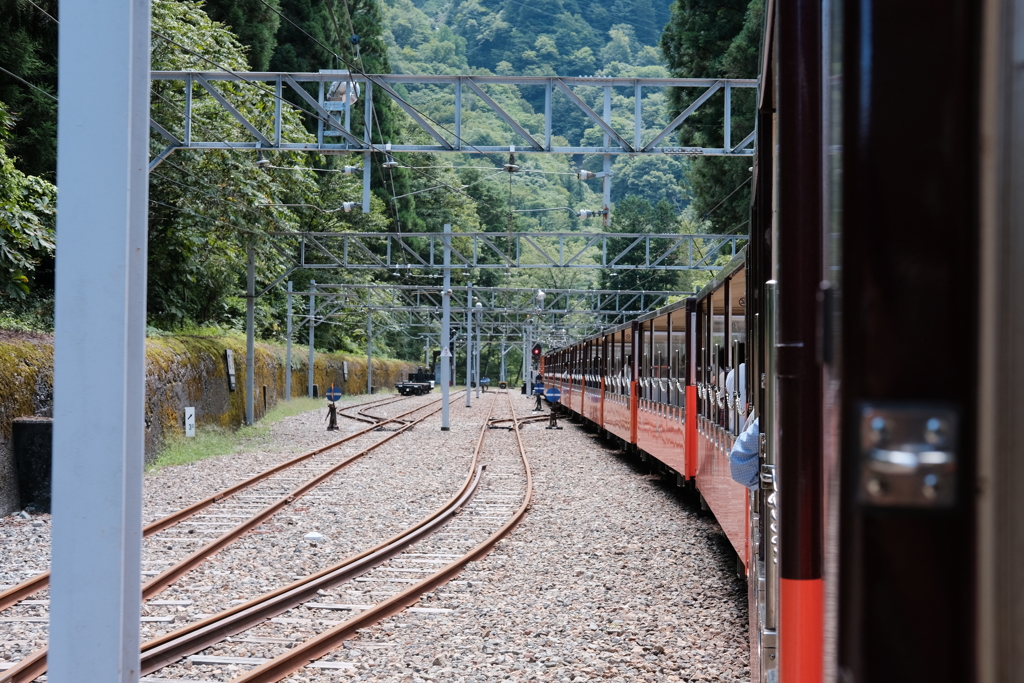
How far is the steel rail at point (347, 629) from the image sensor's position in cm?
514

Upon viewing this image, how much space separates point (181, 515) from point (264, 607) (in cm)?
431

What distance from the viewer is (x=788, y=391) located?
200 cm

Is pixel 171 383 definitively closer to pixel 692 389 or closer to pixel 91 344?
pixel 692 389

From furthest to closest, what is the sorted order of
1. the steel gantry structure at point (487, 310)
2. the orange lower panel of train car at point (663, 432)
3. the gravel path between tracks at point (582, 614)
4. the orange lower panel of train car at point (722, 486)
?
the steel gantry structure at point (487, 310)
the orange lower panel of train car at point (663, 432)
the orange lower panel of train car at point (722, 486)
the gravel path between tracks at point (582, 614)

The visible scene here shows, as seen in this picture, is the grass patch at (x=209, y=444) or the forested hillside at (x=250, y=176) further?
the forested hillside at (x=250, y=176)

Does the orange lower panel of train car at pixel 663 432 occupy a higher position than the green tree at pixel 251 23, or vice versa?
the green tree at pixel 251 23

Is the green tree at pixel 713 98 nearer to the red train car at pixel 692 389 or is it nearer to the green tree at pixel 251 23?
the red train car at pixel 692 389

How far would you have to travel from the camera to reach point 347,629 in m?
6.10

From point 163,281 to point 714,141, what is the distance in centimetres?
1398

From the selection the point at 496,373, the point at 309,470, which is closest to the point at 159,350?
the point at 309,470

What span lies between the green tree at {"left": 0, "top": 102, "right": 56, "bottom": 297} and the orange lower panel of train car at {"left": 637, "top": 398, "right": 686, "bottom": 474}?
8264mm

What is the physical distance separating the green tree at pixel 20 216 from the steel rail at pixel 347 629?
7.68 meters

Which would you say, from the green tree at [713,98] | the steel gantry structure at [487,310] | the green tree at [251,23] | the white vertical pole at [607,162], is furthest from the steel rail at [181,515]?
the green tree at [251,23]

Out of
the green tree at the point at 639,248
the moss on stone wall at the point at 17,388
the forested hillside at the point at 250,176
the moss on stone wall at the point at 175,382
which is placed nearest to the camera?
the moss on stone wall at the point at 17,388
